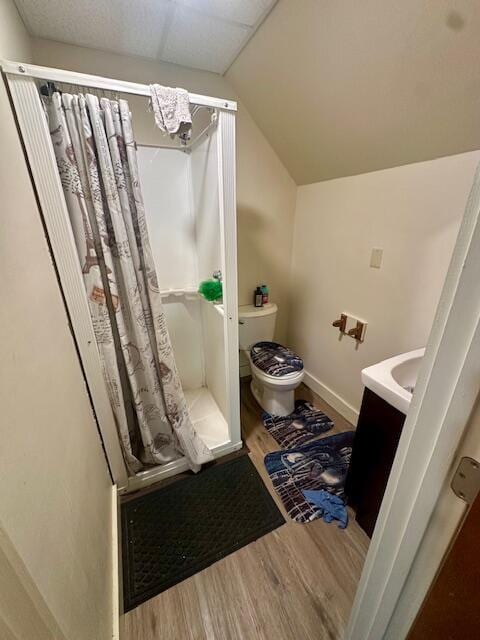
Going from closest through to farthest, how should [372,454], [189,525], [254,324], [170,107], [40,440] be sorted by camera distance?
[40,440], [170,107], [372,454], [189,525], [254,324]

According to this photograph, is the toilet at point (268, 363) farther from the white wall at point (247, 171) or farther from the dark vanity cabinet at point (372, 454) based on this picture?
the dark vanity cabinet at point (372, 454)

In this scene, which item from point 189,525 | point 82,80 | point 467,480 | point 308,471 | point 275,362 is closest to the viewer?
point 467,480

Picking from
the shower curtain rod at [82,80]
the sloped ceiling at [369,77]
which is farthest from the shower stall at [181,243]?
the sloped ceiling at [369,77]

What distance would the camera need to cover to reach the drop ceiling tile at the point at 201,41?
1.18 meters

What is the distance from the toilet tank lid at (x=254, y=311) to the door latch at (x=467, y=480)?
1.59 meters

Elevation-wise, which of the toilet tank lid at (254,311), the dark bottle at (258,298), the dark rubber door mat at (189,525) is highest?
the dark bottle at (258,298)

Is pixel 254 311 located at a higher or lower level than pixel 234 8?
lower

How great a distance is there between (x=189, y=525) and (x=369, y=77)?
2191 mm

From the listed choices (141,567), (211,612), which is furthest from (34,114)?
(211,612)

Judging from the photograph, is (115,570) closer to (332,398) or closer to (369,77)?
(332,398)

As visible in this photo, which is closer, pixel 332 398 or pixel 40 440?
pixel 40 440

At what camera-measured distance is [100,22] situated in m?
1.16

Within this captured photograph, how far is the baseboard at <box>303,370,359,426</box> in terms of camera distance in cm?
188

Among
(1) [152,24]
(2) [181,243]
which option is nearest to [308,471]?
(2) [181,243]
